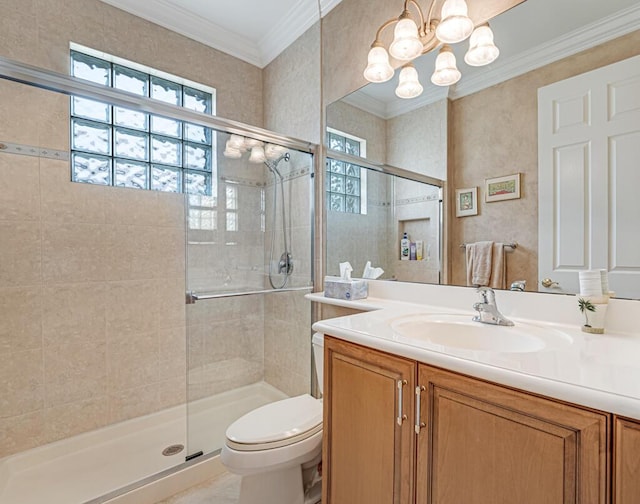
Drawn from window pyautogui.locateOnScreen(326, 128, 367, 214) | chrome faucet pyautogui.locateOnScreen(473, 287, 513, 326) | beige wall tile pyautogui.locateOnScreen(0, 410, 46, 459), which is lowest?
beige wall tile pyautogui.locateOnScreen(0, 410, 46, 459)

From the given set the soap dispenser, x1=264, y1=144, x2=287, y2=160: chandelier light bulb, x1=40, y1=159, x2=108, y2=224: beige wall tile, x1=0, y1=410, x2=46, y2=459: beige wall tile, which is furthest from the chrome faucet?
x1=0, y1=410, x2=46, y2=459: beige wall tile

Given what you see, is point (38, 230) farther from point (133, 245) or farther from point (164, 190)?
point (164, 190)

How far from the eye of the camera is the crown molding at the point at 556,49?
1.00 m

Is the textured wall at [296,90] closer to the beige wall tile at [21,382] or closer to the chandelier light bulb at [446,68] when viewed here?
the chandelier light bulb at [446,68]

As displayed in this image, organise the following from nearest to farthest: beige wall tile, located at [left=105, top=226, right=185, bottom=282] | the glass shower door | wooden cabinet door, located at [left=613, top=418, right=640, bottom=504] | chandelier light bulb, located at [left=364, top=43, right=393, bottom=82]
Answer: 1. wooden cabinet door, located at [left=613, top=418, right=640, bottom=504]
2. chandelier light bulb, located at [left=364, top=43, right=393, bottom=82]
3. the glass shower door
4. beige wall tile, located at [left=105, top=226, right=185, bottom=282]

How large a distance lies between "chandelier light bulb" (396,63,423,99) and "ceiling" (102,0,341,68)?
0.82m

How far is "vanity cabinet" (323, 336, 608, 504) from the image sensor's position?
0.62 meters

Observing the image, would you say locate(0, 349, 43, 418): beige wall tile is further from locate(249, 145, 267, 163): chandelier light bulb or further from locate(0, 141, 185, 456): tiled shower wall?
locate(249, 145, 267, 163): chandelier light bulb

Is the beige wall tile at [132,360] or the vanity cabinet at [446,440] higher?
the vanity cabinet at [446,440]

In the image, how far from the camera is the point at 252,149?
194 cm

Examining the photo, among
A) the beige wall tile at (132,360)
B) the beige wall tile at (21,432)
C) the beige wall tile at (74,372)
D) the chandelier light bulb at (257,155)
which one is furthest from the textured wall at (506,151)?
the beige wall tile at (21,432)

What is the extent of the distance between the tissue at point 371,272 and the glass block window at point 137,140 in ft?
3.08

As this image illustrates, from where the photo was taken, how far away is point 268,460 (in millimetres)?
1188

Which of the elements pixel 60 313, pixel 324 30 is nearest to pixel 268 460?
pixel 60 313
